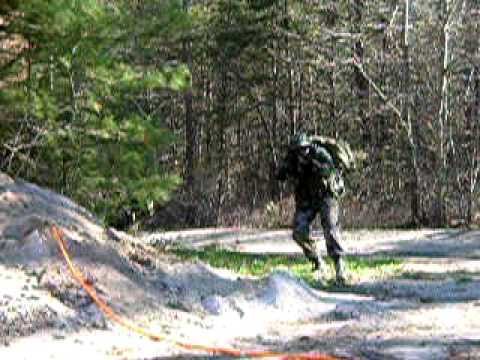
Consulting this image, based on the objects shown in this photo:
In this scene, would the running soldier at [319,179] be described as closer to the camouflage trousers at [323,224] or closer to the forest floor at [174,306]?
the camouflage trousers at [323,224]

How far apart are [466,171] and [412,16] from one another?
16.1ft

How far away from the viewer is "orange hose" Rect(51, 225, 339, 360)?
21.1ft

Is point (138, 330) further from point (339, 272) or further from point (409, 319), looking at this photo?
point (339, 272)

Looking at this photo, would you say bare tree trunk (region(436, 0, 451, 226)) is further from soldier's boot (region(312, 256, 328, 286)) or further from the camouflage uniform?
the camouflage uniform

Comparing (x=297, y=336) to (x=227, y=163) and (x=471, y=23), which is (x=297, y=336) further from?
(x=227, y=163)

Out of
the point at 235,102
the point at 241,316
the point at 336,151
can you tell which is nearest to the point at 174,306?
the point at 241,316

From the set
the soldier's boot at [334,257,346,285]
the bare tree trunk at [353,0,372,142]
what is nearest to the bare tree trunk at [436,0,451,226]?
the bare tree trunk at [353,0,372,142]

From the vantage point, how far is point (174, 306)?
865 cm

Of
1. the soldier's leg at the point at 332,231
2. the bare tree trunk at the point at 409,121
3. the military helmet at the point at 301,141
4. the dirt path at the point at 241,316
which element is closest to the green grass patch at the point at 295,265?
the soldier's leg at the point at 332,231

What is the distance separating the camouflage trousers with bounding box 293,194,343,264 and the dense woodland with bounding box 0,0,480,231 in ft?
11.8

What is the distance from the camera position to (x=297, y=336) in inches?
305

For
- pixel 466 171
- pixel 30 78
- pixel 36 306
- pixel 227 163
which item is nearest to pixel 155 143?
pixel 30 78

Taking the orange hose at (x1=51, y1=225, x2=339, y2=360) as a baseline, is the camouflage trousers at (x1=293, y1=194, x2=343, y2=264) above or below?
above

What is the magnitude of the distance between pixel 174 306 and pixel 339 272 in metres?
3.30
